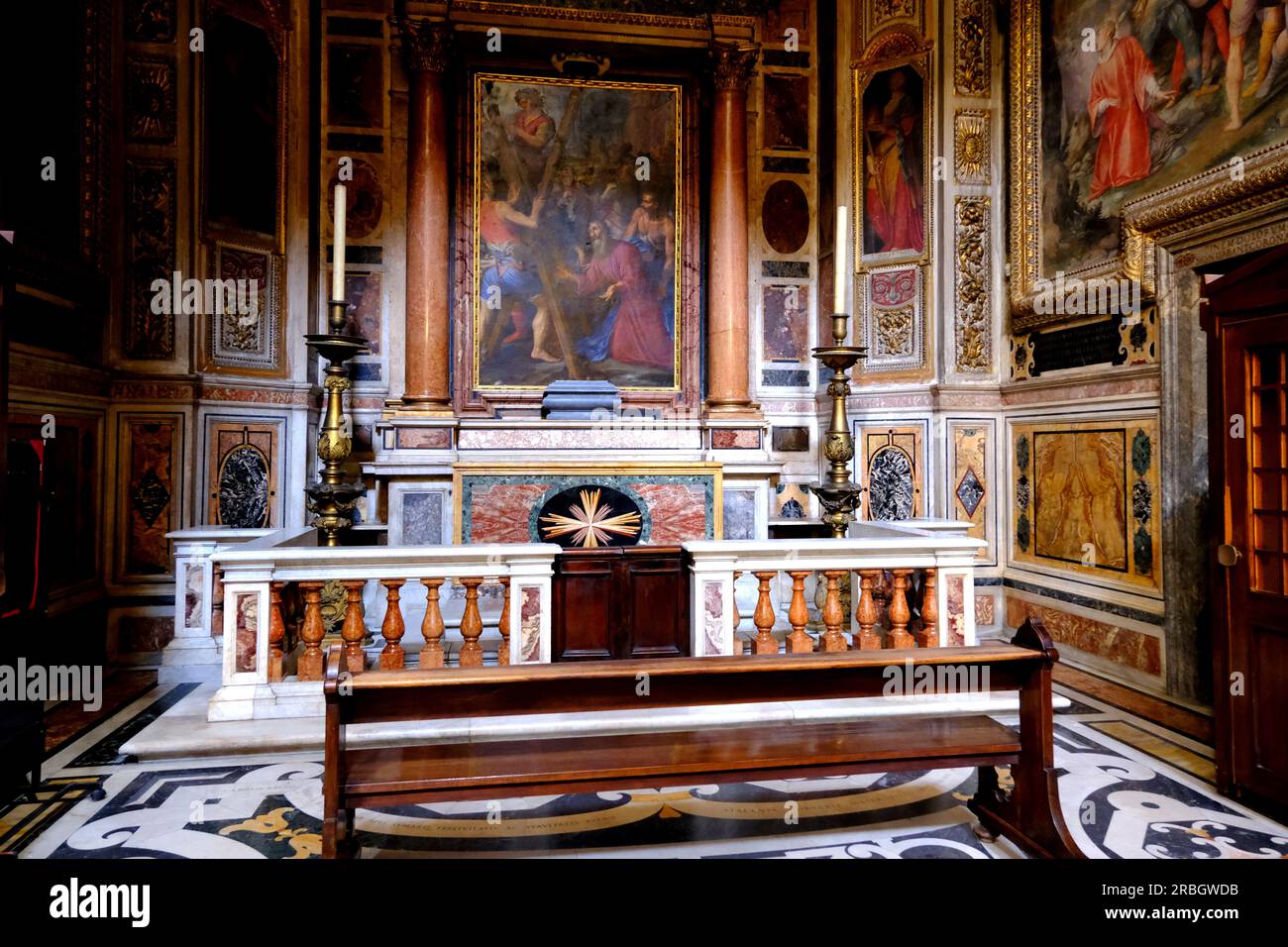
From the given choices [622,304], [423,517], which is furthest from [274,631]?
[622,304]

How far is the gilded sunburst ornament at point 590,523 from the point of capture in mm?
5918

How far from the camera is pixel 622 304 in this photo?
25.1 feet

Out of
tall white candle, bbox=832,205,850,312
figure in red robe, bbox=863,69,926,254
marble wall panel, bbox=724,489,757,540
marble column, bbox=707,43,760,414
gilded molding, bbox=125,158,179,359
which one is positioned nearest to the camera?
tall white candle, bbox=832,205,850,312

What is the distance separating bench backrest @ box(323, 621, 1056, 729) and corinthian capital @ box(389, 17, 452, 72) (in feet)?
21.3

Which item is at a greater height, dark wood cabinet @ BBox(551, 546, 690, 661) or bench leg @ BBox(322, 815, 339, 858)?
dark wood cabinet @ BBox(551, 546, 690, 661)

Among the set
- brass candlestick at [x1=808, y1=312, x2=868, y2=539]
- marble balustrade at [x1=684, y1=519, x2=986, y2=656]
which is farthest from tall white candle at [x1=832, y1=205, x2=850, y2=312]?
marble balustrade at [x1=684, y1=519, x2=986, y2=656]

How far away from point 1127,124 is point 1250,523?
11.7 ft

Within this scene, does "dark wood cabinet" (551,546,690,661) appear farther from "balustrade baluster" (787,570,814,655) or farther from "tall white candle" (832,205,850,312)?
"tall white candle" (832,205,850,312)

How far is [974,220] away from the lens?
22.4 feet

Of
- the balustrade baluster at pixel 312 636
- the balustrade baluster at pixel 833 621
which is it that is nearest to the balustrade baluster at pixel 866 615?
the balustrade baluster at pixel 833 621

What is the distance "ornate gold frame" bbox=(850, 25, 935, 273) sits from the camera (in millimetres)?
6949

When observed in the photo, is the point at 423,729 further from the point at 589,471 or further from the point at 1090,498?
the point at 1090,498
